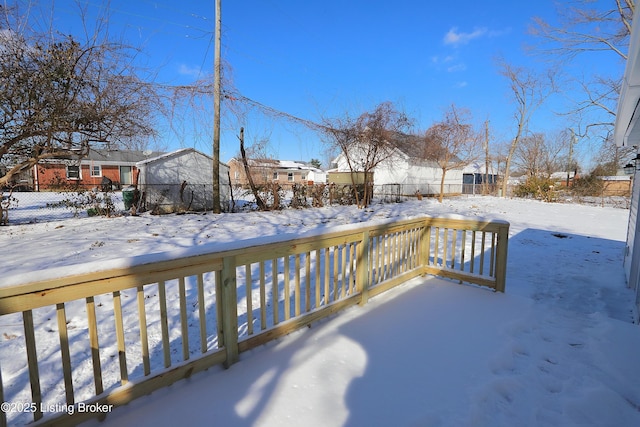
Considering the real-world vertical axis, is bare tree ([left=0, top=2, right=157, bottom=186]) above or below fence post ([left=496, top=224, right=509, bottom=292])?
above

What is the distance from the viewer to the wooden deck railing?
1.62 m

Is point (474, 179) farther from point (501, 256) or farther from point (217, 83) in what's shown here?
point (501, 256)

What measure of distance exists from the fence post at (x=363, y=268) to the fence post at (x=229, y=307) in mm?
1537

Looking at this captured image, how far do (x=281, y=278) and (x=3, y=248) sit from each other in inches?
223

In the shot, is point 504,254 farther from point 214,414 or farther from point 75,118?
point 75,118

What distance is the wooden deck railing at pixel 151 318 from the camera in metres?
1.62

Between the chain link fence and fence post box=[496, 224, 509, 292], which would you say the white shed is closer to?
the chain link fence

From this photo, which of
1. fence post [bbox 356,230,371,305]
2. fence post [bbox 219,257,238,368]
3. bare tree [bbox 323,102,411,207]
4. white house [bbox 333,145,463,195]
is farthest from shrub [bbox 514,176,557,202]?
fence post [bbox 219,257,238,368]

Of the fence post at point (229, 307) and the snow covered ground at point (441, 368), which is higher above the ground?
the fence post at point (229, 307)

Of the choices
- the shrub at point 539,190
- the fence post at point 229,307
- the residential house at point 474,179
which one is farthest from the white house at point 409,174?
the fence post at point 229,307

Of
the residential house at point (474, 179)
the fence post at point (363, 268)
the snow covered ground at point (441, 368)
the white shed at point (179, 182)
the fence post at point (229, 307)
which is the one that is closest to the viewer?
the snow covered ground at point (441, 368)

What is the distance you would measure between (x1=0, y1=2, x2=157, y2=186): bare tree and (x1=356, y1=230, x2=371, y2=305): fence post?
7369 mm

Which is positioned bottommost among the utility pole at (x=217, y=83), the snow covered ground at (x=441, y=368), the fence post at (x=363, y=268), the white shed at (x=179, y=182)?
the snow covered ground at (x=441, y=368)

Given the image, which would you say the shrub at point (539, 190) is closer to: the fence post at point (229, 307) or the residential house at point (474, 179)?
the residential house at point (474, 179)
